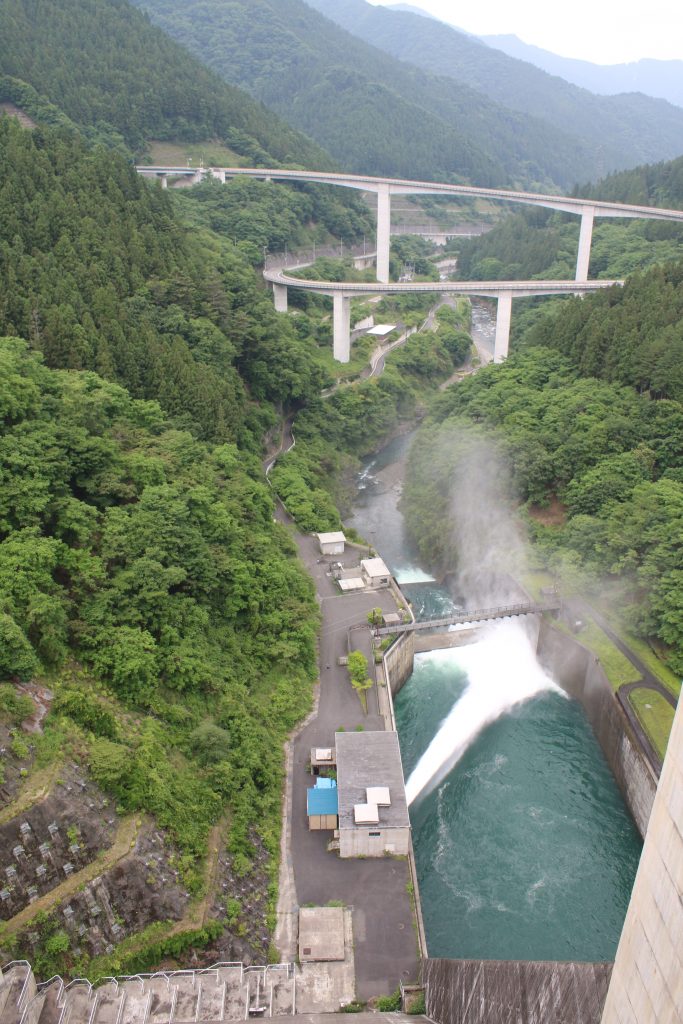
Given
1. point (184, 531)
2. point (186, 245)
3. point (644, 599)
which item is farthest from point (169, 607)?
point (186, 245)

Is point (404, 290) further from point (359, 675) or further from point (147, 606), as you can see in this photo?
point (147, 606)

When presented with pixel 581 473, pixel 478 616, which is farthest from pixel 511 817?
pixel 581 473

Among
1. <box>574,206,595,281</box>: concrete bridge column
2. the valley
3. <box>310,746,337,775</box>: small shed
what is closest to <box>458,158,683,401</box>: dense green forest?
the valley

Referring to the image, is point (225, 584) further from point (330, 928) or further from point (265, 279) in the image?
point (265, 279)

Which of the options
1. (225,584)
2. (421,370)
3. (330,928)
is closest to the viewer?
(330,928)

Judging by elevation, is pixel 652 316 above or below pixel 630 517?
above

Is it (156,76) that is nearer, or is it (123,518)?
(123,518)

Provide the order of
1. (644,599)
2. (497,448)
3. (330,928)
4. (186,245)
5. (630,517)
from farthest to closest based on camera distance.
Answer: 1. (186,245)
2. (497,448)
3. (630,517)
4. (644,599)
5. (330,928)
